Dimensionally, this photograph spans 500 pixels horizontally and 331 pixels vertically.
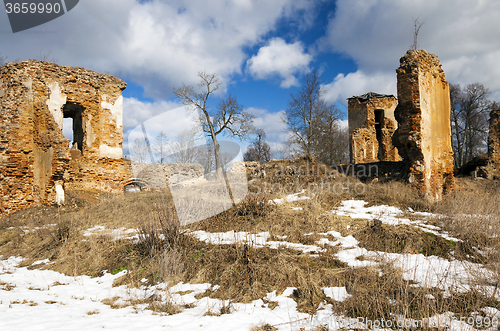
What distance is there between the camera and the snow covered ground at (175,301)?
113 inches

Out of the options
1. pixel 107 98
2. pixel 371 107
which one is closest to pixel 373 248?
pixel 107 98

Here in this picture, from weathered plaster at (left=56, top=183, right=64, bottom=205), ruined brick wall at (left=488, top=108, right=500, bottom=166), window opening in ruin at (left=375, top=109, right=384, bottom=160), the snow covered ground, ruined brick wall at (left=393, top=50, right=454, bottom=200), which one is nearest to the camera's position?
the snow covered ground

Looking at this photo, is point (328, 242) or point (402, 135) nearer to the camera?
point (328, 242)

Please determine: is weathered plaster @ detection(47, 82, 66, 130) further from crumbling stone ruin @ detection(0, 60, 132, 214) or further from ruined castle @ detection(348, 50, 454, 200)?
ruined castle @ detection(348, 50, 454, 200)

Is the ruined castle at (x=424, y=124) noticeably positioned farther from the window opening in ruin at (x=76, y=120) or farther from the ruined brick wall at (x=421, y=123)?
the window opening in ruin at (x=76, y=120)

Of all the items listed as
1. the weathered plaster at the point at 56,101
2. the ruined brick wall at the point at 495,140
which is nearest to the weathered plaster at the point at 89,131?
the weathered plaster at the point at 56,101

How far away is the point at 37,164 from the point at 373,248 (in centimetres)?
1188

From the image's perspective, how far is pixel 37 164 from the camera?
10.4 metres

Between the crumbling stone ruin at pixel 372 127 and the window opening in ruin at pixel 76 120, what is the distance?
17.9 m

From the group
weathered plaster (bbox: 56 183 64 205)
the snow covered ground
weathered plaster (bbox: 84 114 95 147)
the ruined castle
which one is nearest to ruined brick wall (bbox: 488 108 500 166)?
the ruined castle

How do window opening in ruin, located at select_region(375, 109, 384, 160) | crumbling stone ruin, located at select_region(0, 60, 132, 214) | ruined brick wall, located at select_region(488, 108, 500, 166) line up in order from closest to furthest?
crumbling stone ruin, located at select_region(0, 60, 132, 214) < ruined brick wall, located at select_region(488, 108, 500, 166) < window opening in ruin, located at select_region(375, 109, 384, 160)

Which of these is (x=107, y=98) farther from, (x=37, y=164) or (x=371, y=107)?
(x=371, y=107)

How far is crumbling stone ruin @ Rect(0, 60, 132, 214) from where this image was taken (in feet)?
33.1

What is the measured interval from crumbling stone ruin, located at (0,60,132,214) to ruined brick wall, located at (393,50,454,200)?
1315 centimetres
